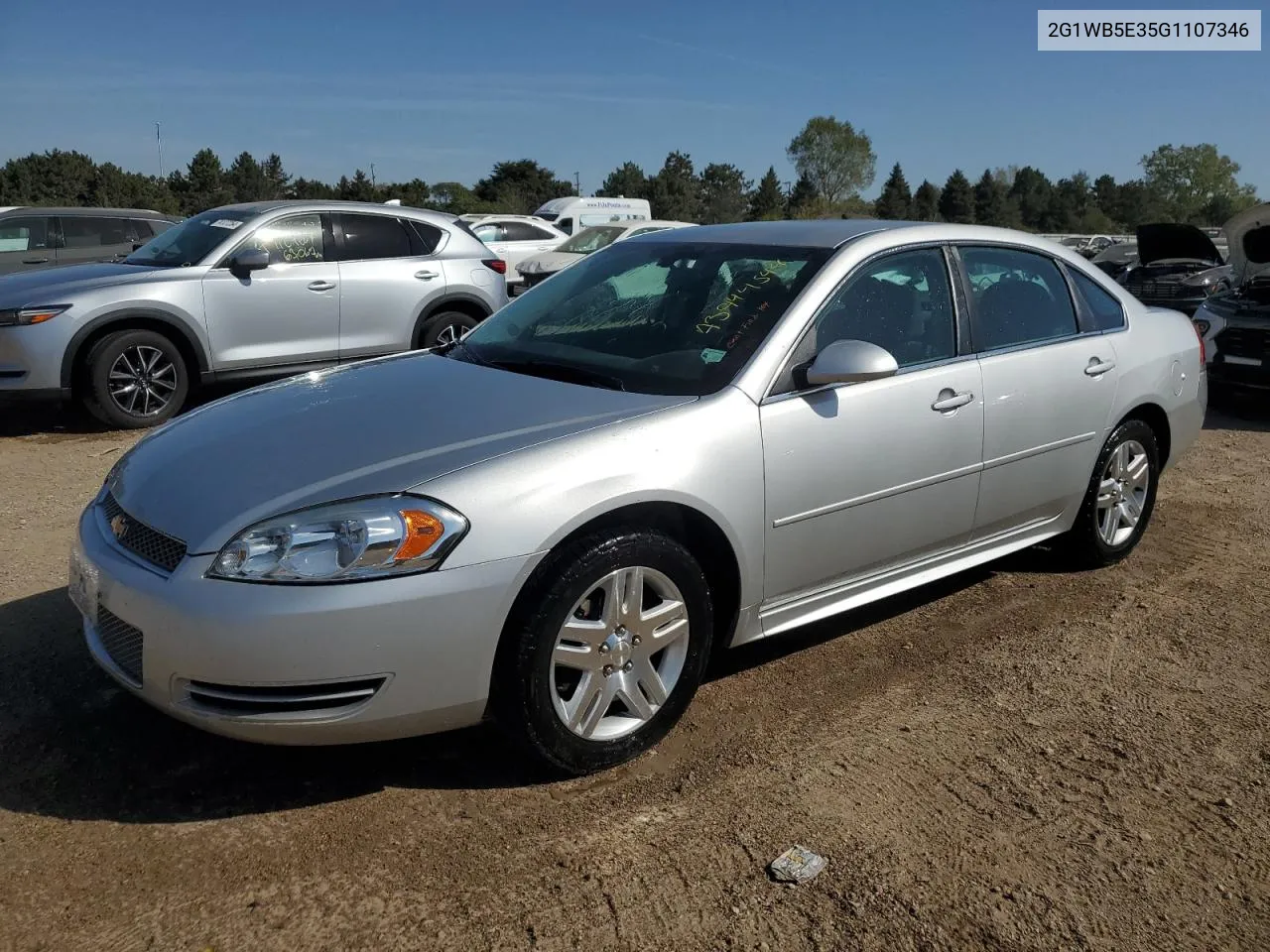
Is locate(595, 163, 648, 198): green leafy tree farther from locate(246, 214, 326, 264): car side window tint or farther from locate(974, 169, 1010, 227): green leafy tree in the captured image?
locate(246, 214, 326, 264): car side window tint

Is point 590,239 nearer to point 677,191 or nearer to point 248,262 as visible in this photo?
point 248,262

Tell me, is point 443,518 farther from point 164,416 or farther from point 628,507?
point 164,416

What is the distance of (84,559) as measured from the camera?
10.3 feet

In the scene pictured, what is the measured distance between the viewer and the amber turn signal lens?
2.74 m

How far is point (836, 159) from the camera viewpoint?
86938mm

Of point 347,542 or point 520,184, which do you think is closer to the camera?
point 347,542

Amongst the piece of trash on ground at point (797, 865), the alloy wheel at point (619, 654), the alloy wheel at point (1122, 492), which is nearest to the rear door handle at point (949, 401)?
the alloy wheel at point (1122, 492)

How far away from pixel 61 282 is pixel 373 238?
7.78ft

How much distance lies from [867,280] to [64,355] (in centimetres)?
597

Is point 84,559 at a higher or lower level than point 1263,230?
lower

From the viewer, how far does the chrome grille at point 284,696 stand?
2738mm

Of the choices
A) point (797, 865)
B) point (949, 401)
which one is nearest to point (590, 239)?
point (949, 401)

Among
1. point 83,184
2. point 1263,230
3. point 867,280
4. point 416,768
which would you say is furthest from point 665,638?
point 83,184

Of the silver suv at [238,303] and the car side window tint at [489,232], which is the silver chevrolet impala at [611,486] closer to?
the silver suv at [238,303]
